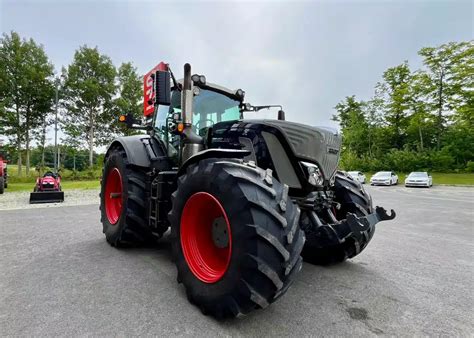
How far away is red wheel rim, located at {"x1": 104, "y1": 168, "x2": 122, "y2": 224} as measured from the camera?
411 cm

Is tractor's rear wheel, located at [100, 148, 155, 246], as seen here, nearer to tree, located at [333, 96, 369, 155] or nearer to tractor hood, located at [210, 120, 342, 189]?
tractor hood, located at [210, 120, 342, 189]

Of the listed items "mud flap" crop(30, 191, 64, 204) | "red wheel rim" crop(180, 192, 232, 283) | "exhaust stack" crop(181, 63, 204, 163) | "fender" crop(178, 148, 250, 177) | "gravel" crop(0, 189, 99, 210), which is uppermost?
"exhaust stack" crop(181, 63, 204, 163)

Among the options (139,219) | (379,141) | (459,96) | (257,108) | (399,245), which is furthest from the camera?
(379,141)

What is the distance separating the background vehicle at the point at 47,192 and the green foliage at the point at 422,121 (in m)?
26.3

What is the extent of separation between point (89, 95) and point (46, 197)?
1786 cm

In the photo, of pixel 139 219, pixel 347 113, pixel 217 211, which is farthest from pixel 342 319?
pixel 347 113

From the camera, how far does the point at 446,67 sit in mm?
28469

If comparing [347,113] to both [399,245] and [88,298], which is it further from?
[88,298]

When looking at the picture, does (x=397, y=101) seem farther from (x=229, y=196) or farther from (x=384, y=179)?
(x=229, y=196)

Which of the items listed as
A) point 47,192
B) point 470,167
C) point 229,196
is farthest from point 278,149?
point 470,167

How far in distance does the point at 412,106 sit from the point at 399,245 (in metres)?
33.2

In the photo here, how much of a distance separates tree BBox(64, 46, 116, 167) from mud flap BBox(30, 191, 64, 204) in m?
16.2

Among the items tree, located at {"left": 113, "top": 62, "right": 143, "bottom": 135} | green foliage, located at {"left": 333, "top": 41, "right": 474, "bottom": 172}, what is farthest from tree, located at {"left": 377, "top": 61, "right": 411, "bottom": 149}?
tree, located at {"left": 113, "top": 62, "right": 143, "bottom": 135}

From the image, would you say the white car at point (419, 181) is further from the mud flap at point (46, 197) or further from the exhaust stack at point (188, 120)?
the mud flap at point (46, 197)
